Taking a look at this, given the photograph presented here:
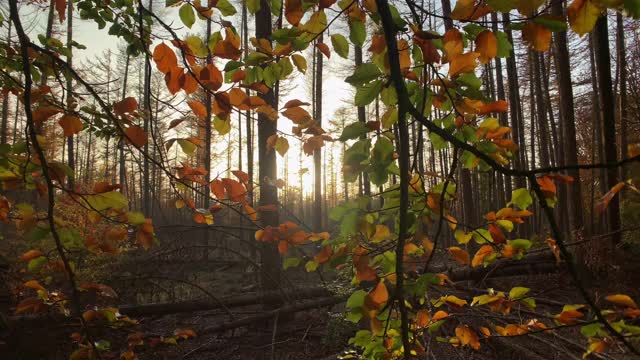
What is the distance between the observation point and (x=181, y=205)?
4.53 ft

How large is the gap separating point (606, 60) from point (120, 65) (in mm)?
21009

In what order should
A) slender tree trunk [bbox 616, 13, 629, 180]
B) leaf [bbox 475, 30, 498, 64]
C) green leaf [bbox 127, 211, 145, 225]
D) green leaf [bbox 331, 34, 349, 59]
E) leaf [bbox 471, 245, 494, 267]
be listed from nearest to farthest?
1. leaf [bbox 475, 30, 498, 64]
2. green leaf [bbox 331, 34, 349, 59]
3. green leaf [bbox 127, 211, 145, 225]
4. leaf [bbox 471, 245, 494, 267]
5. slender tree trunk [bbox 616, 13, 629, 180]

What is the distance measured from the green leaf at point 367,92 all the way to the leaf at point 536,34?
0.94 feet

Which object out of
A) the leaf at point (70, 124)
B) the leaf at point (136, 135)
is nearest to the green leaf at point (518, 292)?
the leaf at point (136, 135)

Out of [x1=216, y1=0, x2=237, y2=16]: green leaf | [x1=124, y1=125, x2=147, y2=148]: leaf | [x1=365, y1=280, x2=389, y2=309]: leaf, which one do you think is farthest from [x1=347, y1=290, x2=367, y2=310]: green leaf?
[x1=216, y1=0, x2=237, y2=16]: green leaf

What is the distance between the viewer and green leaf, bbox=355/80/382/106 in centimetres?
77

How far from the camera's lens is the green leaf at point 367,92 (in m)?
0.77


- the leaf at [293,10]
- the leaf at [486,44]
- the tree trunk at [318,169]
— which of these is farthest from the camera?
the tree trunk at [318,169]

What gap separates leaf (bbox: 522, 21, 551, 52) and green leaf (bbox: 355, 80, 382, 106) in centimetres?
29

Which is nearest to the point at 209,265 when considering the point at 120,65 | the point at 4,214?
the point at 4,214

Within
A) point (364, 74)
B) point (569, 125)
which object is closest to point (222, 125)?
point (364, 74)

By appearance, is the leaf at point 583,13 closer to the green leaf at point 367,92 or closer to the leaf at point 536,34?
the leaf at point 536,34

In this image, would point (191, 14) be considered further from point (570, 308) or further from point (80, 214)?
point (80, 214)

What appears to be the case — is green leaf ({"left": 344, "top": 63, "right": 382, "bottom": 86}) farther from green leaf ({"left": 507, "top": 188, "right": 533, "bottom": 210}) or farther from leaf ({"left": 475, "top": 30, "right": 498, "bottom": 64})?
green leaf ({"left": 507, "top": 188, "right": 533, "bottom": 210})
